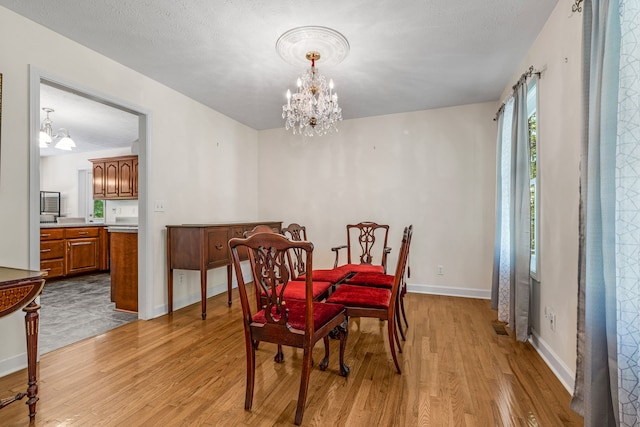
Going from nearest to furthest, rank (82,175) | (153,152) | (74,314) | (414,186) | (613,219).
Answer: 1. (613,219)
2. (153,152)
3. (74,314)
4. (414,186)
5. (82,175)

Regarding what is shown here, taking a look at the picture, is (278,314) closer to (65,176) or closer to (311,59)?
(311,59)

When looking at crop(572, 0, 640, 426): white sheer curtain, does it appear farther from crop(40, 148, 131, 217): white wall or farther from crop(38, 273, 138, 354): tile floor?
crop(40, 148, 131, 217): white wall

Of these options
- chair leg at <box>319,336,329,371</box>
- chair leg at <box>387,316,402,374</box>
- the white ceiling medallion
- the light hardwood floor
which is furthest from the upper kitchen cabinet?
chair leg at <box>387,316,402,374</box>

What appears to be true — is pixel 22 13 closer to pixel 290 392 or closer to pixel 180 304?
pixel 180 304

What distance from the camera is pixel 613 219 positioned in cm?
132

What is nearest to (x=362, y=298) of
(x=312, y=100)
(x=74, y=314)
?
(x=312, y=100)

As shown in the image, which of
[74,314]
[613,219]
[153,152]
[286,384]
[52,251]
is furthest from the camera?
[52,251]

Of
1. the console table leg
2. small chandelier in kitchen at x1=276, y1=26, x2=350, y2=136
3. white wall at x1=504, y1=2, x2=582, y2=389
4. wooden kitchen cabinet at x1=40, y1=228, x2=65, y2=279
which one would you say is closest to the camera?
the console table leg

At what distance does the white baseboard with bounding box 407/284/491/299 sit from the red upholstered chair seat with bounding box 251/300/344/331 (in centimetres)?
264

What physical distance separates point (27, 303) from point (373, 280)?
239cm

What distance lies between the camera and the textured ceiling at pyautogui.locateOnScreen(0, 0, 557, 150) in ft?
7.21

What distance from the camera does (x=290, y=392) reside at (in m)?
2.00

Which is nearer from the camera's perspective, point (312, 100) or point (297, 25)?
point (297, 25)

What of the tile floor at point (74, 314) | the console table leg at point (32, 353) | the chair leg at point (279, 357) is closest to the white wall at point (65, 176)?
the tile floor at point (74, 314)
